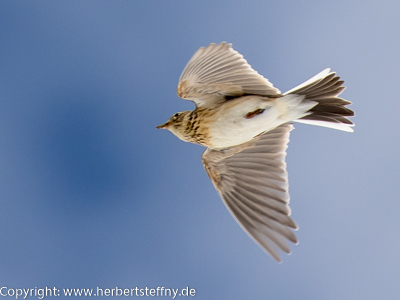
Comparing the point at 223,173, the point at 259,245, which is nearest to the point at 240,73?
the point at 223,173

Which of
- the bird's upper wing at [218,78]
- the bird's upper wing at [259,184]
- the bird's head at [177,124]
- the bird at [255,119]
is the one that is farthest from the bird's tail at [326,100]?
the bird's head at [177,124]

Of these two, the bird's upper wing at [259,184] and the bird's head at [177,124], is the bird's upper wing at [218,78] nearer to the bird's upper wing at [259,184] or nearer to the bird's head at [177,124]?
the bird's head at [177,124]

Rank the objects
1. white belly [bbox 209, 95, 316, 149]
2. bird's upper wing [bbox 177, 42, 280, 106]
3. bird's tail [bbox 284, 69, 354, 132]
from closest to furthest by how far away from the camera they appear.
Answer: bird's upper wing [bbox 177, 42, 280, 106]
bird's tail [bbox 284, 69, 354, 132]
white belly [bbox 209, 95, 316, 149]

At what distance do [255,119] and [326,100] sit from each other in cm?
93

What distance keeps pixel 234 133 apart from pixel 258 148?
0.70 metres

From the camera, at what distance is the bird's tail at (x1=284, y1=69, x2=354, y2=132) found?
553 centimetres

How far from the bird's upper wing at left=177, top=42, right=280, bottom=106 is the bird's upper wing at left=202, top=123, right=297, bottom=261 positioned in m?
0.86

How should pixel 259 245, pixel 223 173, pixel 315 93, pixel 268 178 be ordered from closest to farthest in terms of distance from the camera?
pixel 259 245 → pixel 315 93 → pixel 268 178 → pixel 223 173

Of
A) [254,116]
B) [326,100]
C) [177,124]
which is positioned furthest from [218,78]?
[326,100]

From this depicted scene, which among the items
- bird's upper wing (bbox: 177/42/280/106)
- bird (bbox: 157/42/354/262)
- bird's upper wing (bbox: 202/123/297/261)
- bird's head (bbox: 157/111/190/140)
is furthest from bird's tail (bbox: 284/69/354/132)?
bird's head (bbox: 157/111/190/140)

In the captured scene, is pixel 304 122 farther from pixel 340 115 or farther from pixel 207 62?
pixel 207 62

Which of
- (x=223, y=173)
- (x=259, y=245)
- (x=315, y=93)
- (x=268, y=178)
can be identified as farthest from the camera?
(x=223, y=173)

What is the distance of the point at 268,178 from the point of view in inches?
237

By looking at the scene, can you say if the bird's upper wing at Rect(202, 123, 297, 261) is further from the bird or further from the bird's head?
the bird's head
